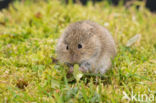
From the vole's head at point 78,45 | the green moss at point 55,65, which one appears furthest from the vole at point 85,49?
the green moss at point 55,65

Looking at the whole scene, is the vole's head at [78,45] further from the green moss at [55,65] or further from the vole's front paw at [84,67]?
the green moss at [55,65]

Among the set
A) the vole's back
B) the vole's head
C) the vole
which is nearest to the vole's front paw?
the vole

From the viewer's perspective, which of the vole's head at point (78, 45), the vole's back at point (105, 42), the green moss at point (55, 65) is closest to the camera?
the green moss at point (55, 65)

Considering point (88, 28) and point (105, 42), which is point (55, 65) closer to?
point (88, 28)

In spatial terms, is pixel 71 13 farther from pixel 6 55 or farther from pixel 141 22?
pixel 6 55

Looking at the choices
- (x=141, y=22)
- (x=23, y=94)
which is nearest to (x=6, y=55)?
(x=23, y=94)

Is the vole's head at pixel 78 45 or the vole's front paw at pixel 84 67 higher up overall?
the vole's head at pixel 78 45

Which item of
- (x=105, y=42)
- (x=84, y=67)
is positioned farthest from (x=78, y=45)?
(x=105, y=42)
